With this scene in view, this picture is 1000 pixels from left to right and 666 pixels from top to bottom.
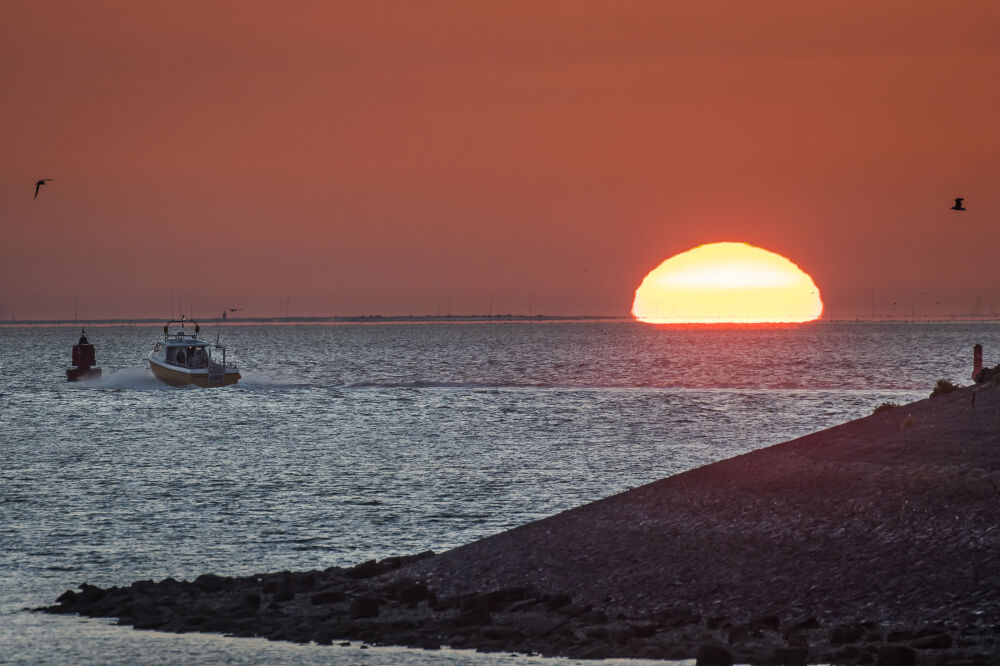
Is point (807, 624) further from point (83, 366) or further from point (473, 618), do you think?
point (83, 366)

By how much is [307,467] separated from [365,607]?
102 ft

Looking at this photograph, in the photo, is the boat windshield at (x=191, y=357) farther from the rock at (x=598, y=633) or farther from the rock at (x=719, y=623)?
the rock at (x=719, y=623)

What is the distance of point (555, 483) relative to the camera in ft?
149

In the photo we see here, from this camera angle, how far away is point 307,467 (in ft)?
173

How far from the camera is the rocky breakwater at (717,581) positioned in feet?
62.2

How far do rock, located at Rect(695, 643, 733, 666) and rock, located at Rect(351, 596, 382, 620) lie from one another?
6392 millimetres

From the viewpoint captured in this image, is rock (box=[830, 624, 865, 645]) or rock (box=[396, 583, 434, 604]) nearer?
rock (box=[830, 624, 865, 645])

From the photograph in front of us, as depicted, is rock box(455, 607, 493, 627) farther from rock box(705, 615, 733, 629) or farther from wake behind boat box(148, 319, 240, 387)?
wake behind boat box(148, 319, 240, 387)

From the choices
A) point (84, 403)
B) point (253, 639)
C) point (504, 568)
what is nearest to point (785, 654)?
point (504, 568)

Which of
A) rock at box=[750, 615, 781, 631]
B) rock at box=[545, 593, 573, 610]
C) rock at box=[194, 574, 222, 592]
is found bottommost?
rock at box=[194, 574, 222, 592]

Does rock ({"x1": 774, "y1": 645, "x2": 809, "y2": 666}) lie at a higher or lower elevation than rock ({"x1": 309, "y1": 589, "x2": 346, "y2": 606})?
higher

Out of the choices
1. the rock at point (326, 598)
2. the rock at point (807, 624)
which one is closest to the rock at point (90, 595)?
the rock at point (326, 598)

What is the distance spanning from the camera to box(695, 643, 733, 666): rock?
1786 cm

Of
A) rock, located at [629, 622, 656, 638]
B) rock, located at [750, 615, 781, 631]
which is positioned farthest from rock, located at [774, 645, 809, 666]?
rock, located at [629, 622, 656, 638]
